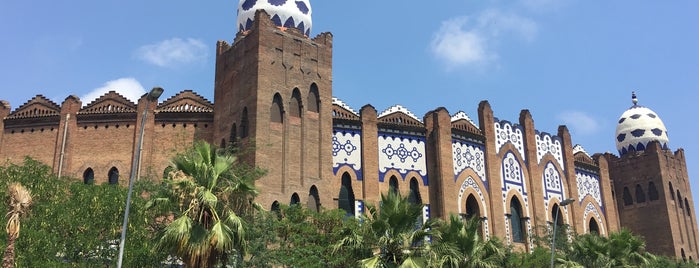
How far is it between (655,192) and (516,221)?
39.3ft

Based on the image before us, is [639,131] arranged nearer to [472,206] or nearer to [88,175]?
[472,206]

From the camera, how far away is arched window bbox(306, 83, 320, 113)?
2853 cm

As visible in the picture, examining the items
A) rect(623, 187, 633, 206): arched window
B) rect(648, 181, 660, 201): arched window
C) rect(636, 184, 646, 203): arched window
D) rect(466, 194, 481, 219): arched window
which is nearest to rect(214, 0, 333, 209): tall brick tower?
rect(466, 194, 481, 219): arched window

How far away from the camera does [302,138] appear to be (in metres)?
27.3

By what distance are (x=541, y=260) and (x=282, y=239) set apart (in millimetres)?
10637

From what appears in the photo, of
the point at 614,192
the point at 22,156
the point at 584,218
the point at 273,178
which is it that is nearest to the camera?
the point at 273,178

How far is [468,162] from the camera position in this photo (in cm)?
3241

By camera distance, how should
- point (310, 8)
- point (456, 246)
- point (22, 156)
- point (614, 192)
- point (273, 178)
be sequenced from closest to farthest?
point (456, 246) < point (273, 178) < point (22, 156) < point (310, 8) < point (614, 192)

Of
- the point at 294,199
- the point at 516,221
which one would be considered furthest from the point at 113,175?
the point at 516,221

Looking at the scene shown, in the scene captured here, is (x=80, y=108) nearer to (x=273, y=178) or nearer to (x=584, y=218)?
(x=273, y=178)

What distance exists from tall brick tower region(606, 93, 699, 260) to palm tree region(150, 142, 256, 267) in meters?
31.3

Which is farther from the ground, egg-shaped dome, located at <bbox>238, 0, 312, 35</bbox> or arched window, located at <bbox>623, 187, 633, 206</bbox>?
egg-shaped dome, located at <bbox>238, 0, 312, 35</bbox>

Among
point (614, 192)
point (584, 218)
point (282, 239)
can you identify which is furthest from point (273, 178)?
point (614, 192)

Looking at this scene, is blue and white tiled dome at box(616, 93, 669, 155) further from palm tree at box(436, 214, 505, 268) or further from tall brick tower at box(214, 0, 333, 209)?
palm tree at box(436, 214, 505, 268)
